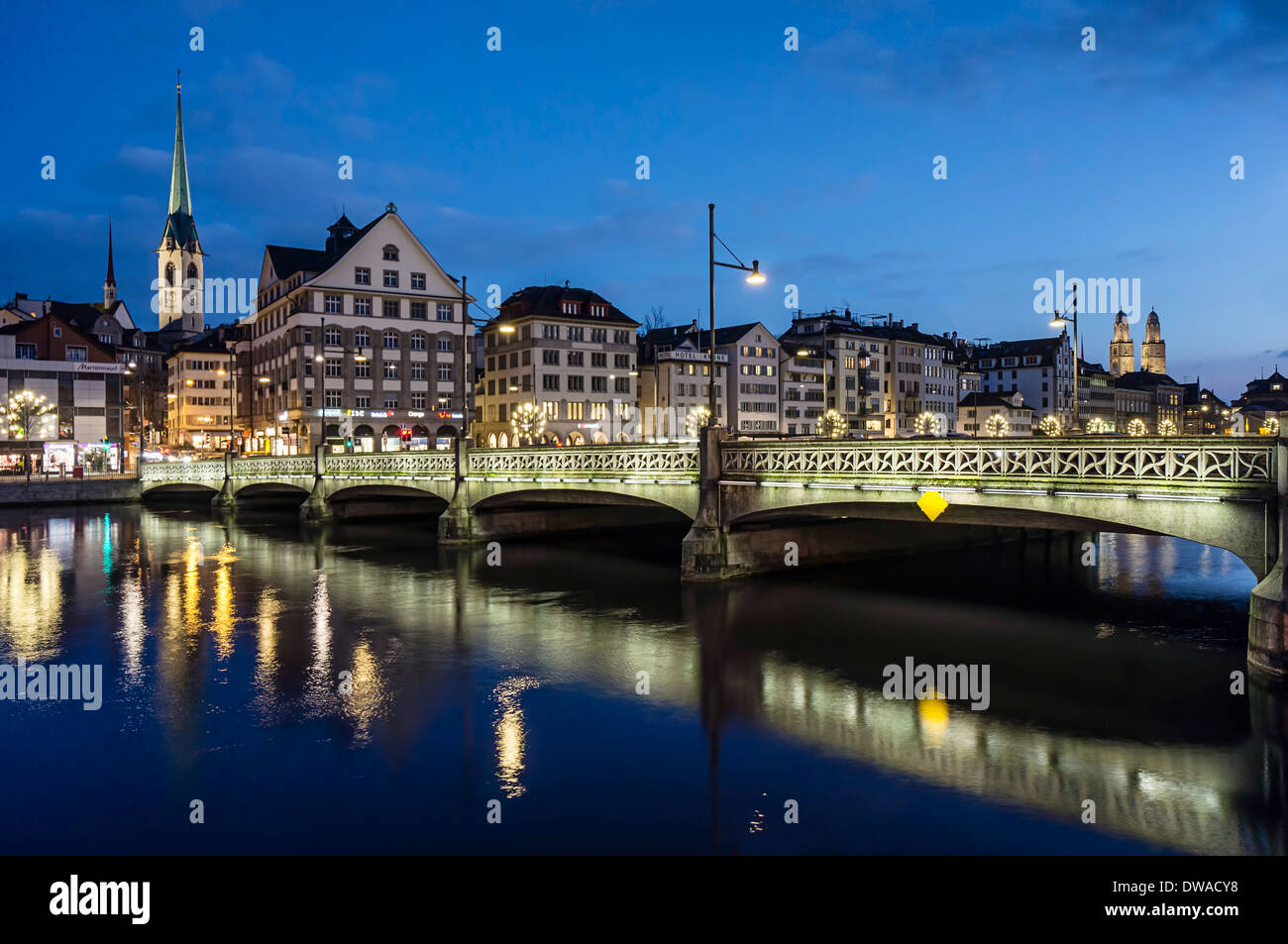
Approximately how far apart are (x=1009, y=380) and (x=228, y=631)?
528ft

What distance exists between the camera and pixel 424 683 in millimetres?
19562

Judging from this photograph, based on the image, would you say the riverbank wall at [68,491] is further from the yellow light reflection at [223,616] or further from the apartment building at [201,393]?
the apartment building at [201,393]

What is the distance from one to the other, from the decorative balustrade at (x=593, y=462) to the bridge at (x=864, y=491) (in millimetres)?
76

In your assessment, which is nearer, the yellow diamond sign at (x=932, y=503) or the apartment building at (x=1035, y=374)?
the yellow diamond sign at (x=932, y=503)

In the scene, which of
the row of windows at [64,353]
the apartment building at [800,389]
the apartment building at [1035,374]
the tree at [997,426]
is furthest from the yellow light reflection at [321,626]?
the apartment building at [1035,374]

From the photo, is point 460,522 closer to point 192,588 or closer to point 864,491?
point 192,588

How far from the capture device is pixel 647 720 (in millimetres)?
Answer: 16891

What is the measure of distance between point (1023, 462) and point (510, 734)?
14.3 meters

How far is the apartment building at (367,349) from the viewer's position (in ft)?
277

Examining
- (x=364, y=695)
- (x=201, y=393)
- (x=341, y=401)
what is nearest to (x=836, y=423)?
(x=341, y=401)

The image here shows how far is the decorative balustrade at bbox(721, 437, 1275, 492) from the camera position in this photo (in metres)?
18.3

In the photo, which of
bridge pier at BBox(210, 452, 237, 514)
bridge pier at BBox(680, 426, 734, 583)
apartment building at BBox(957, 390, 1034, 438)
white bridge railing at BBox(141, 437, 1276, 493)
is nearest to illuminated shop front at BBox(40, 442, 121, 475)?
bridge pier at BBox(210, 452, 237, 514)

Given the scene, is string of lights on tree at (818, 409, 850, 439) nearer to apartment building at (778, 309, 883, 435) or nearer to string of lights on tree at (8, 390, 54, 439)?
apartment building at (778, 309, 883, 435)
